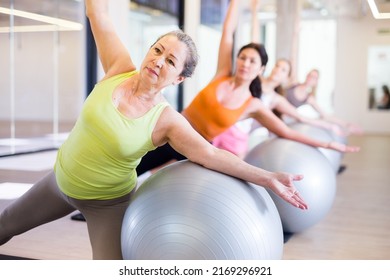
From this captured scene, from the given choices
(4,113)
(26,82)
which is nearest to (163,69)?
(4,113)

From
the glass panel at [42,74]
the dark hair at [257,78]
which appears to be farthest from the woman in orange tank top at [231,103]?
the glass panel at [42,74]

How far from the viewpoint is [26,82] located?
5180mm

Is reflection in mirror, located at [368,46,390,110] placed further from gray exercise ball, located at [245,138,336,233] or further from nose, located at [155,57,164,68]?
nose, located at [155,57,164,68]

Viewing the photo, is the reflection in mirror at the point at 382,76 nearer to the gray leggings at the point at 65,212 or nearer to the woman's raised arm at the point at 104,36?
the woman's raised arm at the point at 104,36

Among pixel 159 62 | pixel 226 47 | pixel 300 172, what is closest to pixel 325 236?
pixel 300 172

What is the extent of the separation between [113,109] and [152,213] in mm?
375

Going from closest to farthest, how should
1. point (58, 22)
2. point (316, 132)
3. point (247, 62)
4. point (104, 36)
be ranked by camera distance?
point (104, 36), point (247, 62), point (316, 132), point (58, 22)

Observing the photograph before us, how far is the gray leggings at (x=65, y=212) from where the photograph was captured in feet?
5.93

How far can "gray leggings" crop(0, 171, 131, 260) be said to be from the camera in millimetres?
1809

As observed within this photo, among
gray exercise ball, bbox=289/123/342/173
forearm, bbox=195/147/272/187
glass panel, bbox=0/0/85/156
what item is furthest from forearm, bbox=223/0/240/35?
glass panel, bbox=0/0/85/156

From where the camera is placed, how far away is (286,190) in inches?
66.0

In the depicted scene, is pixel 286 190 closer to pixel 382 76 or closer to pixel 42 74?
pixel 382 76

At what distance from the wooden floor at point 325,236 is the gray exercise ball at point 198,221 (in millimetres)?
689

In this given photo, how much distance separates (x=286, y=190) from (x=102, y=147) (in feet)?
2.13
